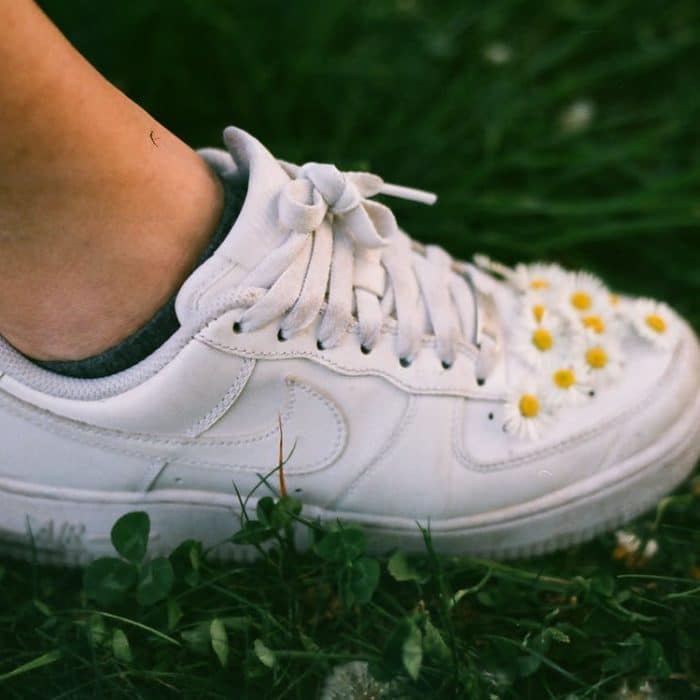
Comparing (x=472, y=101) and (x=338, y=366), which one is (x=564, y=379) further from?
(x=472, y=101)

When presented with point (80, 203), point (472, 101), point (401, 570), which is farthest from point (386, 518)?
point (472, 101)

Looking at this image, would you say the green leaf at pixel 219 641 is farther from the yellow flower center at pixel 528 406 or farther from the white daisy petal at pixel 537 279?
the white daisy petal at pixel 537 279

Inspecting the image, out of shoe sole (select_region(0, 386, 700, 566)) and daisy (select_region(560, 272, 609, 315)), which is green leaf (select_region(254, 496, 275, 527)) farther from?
daisy (select_region(560, 272, 609, 315))

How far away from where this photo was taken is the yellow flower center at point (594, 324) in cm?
125

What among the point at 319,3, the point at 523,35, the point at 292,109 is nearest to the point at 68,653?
the point at 292,109

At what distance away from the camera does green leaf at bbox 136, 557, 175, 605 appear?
1.07m

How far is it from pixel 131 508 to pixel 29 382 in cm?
21

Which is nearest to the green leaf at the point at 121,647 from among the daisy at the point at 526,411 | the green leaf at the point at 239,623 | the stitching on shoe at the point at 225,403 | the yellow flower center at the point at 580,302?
the green leaf at the point at 239,623

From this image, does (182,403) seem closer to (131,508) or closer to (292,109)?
(131,508)

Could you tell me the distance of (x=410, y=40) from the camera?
5.96 ft

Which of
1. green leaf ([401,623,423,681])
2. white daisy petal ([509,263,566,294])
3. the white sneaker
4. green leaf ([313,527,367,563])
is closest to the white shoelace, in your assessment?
the white sneaker

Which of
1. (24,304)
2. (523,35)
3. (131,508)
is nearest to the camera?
(24,304)

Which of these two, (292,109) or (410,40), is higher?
(410,40)

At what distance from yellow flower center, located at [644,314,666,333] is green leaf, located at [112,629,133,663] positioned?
2.61 ft
